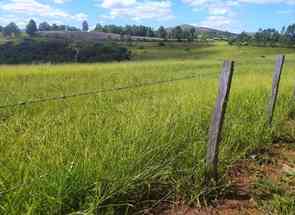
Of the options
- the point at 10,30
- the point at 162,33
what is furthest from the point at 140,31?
the point at 10,30

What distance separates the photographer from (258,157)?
5977 millimetres

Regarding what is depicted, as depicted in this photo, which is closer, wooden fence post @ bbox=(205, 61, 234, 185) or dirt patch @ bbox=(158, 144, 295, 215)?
dirt patch @ bbox=(158, 144, 295, 215)

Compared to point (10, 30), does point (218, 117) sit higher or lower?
higher

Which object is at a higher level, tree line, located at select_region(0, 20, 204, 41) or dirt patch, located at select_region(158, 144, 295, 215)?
dirt patch, located at select_region(158, 144, 295, 215)

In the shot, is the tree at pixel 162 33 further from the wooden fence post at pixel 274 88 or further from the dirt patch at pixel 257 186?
the dirt patch at pixel 257 186

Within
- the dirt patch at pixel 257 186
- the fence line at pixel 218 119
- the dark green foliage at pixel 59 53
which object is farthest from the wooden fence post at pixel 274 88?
the dark green foliage at pixel 59 53

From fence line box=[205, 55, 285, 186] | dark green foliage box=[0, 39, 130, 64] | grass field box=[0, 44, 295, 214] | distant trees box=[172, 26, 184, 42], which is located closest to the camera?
grass field box=[0, 44, 295, 214]

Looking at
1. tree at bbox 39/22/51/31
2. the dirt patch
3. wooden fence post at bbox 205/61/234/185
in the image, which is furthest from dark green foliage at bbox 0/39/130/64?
tree at bbox 39/22/51/31

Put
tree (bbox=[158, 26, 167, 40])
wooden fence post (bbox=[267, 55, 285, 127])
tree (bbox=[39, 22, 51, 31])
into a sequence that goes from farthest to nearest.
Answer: tree (bbox=[39, 22, 51, 31]), tree (bbox=[158, 26, 167, 40]), wooden fence post (bbox=[267, 55, 285, 127])

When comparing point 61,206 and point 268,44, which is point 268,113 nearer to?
point 61,206

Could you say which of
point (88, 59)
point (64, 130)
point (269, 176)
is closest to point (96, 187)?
point (64, 130)

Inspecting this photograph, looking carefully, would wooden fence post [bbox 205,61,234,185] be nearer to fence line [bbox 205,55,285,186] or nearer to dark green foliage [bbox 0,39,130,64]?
fence line [bbox 205,55,285,186]

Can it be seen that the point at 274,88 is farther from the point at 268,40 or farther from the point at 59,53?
the point at 268,40

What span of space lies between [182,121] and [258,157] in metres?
1.38
